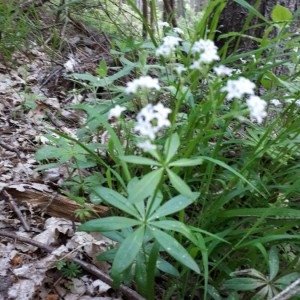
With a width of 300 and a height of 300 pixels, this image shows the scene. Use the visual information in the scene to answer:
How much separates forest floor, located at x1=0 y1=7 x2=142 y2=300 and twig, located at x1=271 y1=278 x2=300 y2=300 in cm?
45

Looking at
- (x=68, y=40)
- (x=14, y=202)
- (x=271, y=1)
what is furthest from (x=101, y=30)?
(x=14, y=202)

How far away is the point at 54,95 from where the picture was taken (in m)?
2.92

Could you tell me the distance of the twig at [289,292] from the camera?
1155 mm

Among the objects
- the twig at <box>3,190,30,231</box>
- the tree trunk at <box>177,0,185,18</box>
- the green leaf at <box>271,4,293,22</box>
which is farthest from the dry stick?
the tree trunk at <box>177,0,185,18</box>

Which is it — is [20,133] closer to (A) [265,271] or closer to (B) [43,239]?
(B) [43,239]

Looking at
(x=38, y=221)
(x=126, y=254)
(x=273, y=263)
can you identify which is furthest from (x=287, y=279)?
(x=38, y=221)

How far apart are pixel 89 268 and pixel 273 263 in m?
0.63

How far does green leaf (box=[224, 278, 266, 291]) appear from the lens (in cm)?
124

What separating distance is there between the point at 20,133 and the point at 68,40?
153cm

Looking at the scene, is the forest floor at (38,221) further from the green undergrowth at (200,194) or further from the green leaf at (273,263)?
the green leaf at (273,263)

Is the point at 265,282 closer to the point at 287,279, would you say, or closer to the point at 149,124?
the point at 287,279

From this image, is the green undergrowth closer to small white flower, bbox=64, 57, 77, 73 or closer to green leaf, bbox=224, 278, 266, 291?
green leaf, bbox=224, 278, 266, 291

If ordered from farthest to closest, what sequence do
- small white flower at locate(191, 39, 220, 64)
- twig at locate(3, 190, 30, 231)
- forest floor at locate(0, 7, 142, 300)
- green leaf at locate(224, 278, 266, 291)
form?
twig at locate(3, 190, 30, 231), forest floor at locate(0, 7, 142, 300), green leaf at locate(224, 278, 266, 291), small white flower at locate(191, 39, 220, 64)

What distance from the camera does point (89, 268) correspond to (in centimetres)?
148
